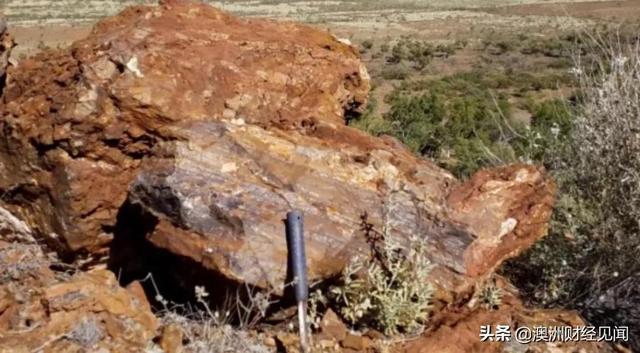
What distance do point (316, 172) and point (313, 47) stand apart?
47.5 inches

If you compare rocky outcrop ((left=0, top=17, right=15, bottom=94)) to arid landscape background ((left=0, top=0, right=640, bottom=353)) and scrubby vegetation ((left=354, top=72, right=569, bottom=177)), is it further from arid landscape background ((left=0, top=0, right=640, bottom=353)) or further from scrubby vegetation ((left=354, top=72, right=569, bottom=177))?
scrubby vegetation ((left=354, top=72, right=569, bottom=177))

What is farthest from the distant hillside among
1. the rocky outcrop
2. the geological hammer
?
the geological hammer

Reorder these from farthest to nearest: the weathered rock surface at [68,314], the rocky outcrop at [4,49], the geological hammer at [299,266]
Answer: the rocky outcrop at [4,49] < the geological hammer at [299,266] < the weathered rock surface at [68,314]

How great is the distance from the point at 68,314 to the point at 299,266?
1.07 metres

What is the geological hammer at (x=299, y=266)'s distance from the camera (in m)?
3.74

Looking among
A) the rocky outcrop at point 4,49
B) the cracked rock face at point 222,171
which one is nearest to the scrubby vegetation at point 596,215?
the cracked rock face at point 222,171

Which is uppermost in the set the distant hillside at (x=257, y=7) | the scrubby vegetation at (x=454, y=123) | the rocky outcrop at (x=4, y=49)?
the rocky outcrop at (x=4, y=49)

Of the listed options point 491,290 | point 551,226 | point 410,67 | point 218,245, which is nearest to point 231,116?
point 218,245

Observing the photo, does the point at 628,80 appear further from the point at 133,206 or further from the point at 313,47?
the point at 133,206

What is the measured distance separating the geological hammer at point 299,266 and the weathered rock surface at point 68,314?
69 cm

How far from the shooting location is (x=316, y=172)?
417 centimetres

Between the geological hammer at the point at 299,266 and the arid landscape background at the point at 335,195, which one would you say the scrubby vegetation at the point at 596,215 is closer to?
the arid landscape background at the point at 335,195

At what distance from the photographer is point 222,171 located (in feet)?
13.1

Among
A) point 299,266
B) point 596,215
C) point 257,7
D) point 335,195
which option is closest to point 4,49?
point 335,195
